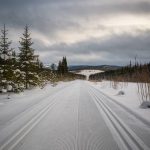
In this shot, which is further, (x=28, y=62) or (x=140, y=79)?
(x=28, y=62)

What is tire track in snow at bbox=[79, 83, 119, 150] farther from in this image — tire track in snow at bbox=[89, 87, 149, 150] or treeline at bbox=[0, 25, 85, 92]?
treeline at bbox=[0, 25, 85, 92]

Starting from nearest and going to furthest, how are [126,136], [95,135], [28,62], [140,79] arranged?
[126,136] → [95,135] → [140,79] → [28,62]

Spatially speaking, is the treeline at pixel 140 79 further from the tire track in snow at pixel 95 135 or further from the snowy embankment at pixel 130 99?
the tire track in snow at pixel 95 135

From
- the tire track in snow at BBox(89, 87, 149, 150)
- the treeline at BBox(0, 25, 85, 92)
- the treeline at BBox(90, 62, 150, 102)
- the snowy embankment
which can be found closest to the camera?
the tire track in snow at BBox(89, 87, 149, 150)

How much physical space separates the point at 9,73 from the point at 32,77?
7724mm

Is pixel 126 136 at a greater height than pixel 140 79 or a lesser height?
lesser

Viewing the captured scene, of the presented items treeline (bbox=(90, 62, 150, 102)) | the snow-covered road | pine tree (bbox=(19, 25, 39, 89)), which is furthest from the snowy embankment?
pine tree (bbox=(19, 25, 39, 89))

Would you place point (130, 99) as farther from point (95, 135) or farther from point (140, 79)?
point (95, 135)

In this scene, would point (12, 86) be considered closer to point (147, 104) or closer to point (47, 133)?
point (147, 104)

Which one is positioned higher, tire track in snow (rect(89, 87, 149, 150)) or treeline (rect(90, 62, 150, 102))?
treeline (rect(90, 62, 150, 102))

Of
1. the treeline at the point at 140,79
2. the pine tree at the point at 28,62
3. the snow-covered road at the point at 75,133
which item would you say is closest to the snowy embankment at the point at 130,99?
the treeline at the point at 140,79

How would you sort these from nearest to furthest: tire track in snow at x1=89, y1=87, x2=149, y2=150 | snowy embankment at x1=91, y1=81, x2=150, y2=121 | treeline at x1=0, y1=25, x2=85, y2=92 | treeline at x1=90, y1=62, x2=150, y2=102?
tire track in snow at x1=89, y1=87, x2=149, y2=150 < snowy embankment at x1=91, y1=81, x2=150, y2=121 < treeline at x1=90, y1=62, x2=150, y2=102 < treeline at x1=0, y1=25, x2=85, y2=92

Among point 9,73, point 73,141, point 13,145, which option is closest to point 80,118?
point 73,141

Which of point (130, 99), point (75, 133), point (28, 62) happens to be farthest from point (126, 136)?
point (28, 62)
